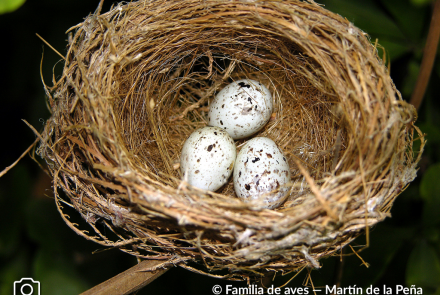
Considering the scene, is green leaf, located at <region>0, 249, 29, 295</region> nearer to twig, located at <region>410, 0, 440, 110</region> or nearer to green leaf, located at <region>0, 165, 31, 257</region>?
green leaf, located at <region>0, 165, 31, 257</region>

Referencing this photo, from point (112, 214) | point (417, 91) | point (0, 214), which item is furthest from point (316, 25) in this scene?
point (0, 214)

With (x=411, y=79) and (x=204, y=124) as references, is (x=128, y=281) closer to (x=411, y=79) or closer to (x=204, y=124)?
(x=204, y=124)

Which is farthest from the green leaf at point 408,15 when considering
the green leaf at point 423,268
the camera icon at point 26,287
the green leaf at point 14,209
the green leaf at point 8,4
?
the camera icon at point 26,287

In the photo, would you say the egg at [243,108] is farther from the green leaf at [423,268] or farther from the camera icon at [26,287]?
the camera icon at [26,287]

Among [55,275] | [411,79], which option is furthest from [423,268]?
[55,275]

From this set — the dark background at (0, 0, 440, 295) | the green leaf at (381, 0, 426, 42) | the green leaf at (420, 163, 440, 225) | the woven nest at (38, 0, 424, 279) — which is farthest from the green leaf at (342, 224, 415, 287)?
the green leaf at (381, 0, 426, 42)
